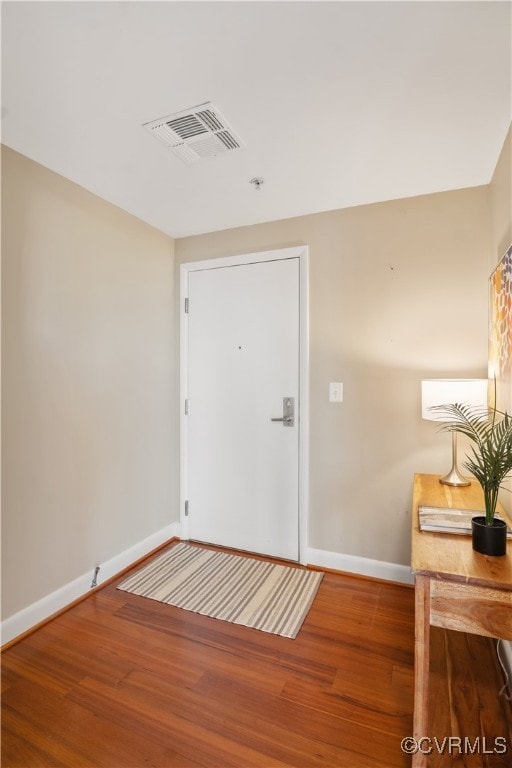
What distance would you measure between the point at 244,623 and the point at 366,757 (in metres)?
0.85

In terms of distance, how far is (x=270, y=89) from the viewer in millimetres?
1503

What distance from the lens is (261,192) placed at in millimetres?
2338

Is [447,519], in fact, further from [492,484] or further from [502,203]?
[502,203]

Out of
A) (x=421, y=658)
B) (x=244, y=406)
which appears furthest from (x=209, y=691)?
(x=244, y=406)

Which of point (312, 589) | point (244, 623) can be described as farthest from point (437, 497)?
point (244, 623)

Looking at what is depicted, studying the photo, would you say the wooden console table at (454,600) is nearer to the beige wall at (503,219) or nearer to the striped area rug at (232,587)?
the beige wall at (503,219)

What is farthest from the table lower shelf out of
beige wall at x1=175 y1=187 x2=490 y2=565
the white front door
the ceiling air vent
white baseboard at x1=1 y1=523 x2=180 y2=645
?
the ceiling air vent

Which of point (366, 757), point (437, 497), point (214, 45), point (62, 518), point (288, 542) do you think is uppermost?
point (214, 45)

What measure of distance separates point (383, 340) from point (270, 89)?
58.8 inches

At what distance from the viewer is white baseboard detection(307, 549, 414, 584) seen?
243 centimetres

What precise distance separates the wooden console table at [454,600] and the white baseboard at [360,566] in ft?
3.97

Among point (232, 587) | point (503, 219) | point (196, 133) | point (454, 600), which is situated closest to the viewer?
point (454, 600)

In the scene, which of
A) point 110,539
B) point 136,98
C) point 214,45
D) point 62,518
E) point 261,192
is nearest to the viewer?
point 214,45

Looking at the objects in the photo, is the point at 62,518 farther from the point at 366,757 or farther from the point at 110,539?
the point at 366,757
